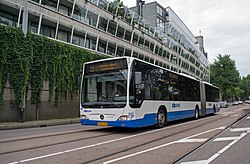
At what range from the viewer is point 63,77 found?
71.4 ft

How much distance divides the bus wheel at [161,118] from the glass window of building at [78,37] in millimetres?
16093

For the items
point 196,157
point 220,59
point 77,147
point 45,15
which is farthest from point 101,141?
point 220,59

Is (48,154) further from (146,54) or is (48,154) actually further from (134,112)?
(146,54)

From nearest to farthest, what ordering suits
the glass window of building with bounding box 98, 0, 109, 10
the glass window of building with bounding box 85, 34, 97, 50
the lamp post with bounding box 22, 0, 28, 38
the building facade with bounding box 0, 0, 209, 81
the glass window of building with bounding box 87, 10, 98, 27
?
the lamp post with bounding box 22, 0, 28, 38 → the building facade with bounding box 0, 0, 209, 81 → the glass window of building with bounding box 85, 34, 97, 50 → the glass window of building with bounding box 87, 10, 98, 27 → the glass window of building with bounding box 98, 0, 109, 10

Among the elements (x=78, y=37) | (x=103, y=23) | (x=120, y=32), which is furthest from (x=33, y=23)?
(x=120, y=32)

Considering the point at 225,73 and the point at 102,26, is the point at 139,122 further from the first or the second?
the point at 225,73

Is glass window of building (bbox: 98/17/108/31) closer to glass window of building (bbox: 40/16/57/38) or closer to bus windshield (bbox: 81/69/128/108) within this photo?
glass window of building (bbox: 40/16/57/38)

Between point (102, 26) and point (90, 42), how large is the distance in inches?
144

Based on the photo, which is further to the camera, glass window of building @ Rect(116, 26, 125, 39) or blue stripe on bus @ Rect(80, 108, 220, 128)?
glass window of building @ Rect(116, 26, 125, 39)

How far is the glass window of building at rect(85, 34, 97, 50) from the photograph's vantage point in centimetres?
2745

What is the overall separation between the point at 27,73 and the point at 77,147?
12.4 meters

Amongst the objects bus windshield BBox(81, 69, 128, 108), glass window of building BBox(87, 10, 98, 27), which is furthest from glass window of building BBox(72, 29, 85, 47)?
bus windshield BBox(81, 69, 128, 108)

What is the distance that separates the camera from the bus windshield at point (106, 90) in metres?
10.2

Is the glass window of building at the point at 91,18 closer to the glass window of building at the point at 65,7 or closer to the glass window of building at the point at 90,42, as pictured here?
the glass window of building at the point at 90,42
